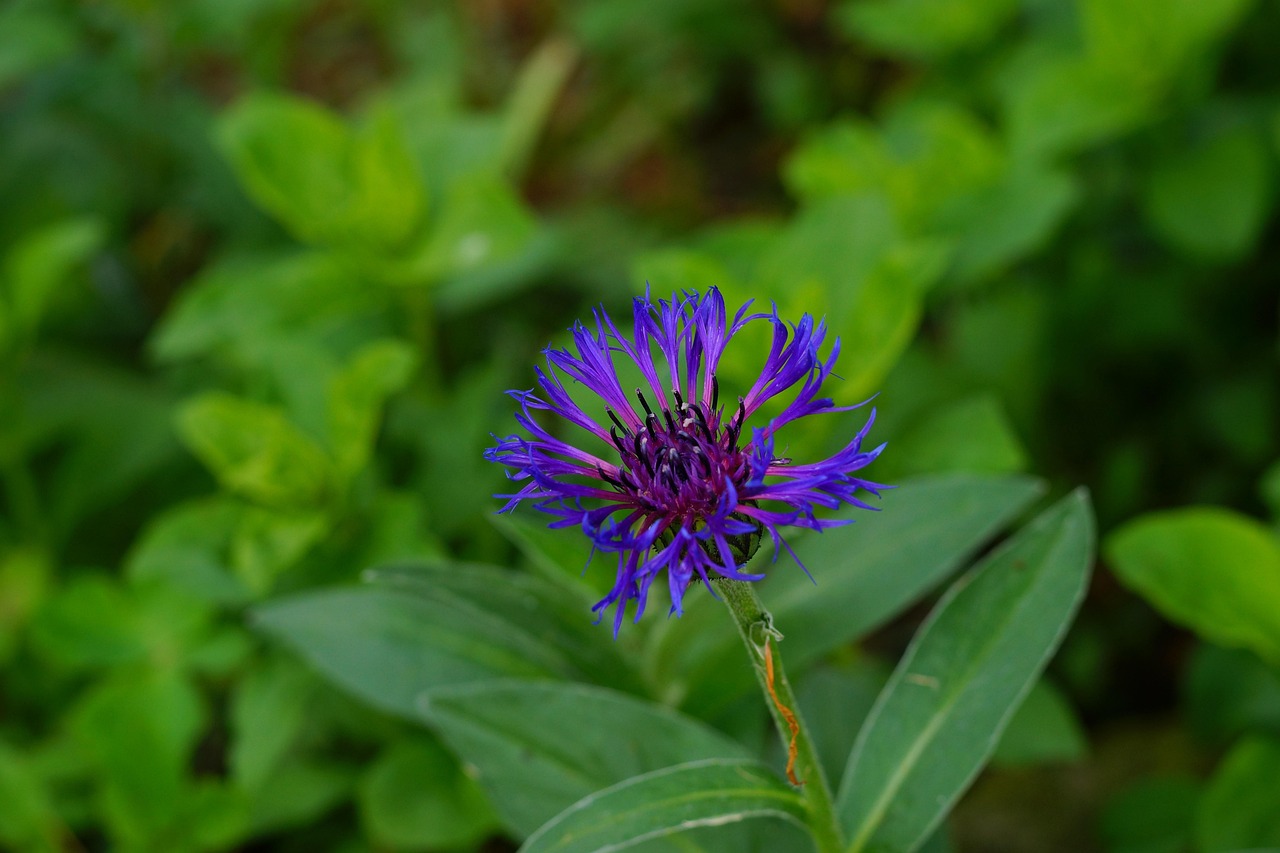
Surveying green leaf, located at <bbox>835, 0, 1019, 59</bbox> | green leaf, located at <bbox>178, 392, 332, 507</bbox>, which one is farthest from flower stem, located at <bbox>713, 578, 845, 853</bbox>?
green leaf, located at <bbox>835, 0, 1019, 59</bbox>

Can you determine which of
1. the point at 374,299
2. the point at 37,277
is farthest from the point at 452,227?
the point at 37,277

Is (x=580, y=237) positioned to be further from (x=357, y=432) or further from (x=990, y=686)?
(x=990, y=686)

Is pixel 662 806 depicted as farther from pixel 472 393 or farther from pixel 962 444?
pixel 472 393

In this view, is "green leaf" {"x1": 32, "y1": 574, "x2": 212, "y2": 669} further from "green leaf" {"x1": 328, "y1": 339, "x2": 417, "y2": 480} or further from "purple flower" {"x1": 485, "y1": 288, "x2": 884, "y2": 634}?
"purple flower" {"x1": 485, "y1": 288, "x2": 884, "y2": 634}

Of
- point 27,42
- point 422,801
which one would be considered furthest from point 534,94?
point 422,801

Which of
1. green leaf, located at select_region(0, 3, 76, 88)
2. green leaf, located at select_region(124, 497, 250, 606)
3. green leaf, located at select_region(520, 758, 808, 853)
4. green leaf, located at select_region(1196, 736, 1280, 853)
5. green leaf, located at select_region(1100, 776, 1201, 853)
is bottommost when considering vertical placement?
green leaf, located at select_region(1100, 776, 1201, 853)

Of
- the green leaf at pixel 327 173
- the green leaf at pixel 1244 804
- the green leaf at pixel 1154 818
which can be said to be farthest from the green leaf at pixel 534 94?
the green leaf at pixel 1244 804
